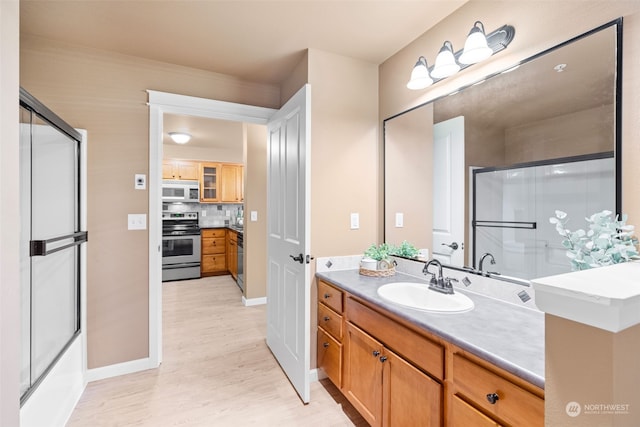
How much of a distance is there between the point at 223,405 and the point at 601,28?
276 cm

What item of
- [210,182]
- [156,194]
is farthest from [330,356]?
[210,182]

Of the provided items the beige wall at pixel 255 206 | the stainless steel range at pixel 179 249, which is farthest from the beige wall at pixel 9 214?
the stainless steel range at pixel 179 249

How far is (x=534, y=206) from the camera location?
138 centimetres

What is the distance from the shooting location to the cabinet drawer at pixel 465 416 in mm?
962

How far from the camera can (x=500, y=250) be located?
1.52m

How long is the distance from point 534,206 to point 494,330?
2.12 ft

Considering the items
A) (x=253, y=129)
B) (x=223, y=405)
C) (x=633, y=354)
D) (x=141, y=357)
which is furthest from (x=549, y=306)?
(x=253, y=129)

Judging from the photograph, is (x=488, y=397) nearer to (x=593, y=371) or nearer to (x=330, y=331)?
(x=593, y=371)

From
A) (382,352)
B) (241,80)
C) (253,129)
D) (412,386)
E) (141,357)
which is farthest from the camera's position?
(253,129)

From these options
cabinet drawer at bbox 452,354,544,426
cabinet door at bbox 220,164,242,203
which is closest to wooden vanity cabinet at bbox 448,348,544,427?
cabinet drawer at bbox 452,354,544,426

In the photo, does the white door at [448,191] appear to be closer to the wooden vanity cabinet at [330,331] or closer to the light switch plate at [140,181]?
the wooden vanity cabinet at [330,331]

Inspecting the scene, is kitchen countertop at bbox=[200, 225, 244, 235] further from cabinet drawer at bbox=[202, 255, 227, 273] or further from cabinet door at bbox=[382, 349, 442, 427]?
cabinet door at bbox=[382, 349, 442, 427]

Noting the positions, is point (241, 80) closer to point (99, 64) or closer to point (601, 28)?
point (99, 64)

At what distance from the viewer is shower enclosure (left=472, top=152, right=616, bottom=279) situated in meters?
1.19
